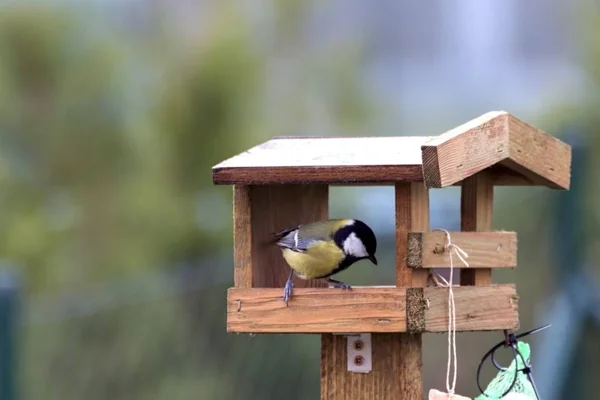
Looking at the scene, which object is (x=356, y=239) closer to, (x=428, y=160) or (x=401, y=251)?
(x=401, y=251)

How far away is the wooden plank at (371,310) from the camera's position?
150cm

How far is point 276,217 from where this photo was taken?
1.82 m

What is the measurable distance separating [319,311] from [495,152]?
40cm

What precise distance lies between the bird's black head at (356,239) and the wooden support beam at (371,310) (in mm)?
140

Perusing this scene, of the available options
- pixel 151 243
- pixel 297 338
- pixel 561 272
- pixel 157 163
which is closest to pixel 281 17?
pixel 157 163

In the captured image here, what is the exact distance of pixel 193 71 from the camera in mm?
2963

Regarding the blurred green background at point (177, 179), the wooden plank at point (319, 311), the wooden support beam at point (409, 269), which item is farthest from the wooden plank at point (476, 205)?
the blurred green background at point (177, 179)

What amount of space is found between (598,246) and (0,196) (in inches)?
79.3

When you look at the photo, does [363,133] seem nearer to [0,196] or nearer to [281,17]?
[281,17]

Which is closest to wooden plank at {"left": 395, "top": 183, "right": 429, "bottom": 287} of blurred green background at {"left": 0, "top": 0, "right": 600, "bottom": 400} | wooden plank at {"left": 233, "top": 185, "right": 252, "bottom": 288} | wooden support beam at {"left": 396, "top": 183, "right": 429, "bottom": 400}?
wooden support beam at {"left": 396, "top": 183, "right": 429, "bottom": 400}

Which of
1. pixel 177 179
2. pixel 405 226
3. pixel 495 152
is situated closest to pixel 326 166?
pixel 405 226

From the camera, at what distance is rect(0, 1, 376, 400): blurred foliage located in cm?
299

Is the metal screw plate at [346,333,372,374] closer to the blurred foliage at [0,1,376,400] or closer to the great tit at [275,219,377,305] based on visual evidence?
the great tit at [275,219,377,305]

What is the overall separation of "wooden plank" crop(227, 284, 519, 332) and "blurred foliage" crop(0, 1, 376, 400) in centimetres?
145
